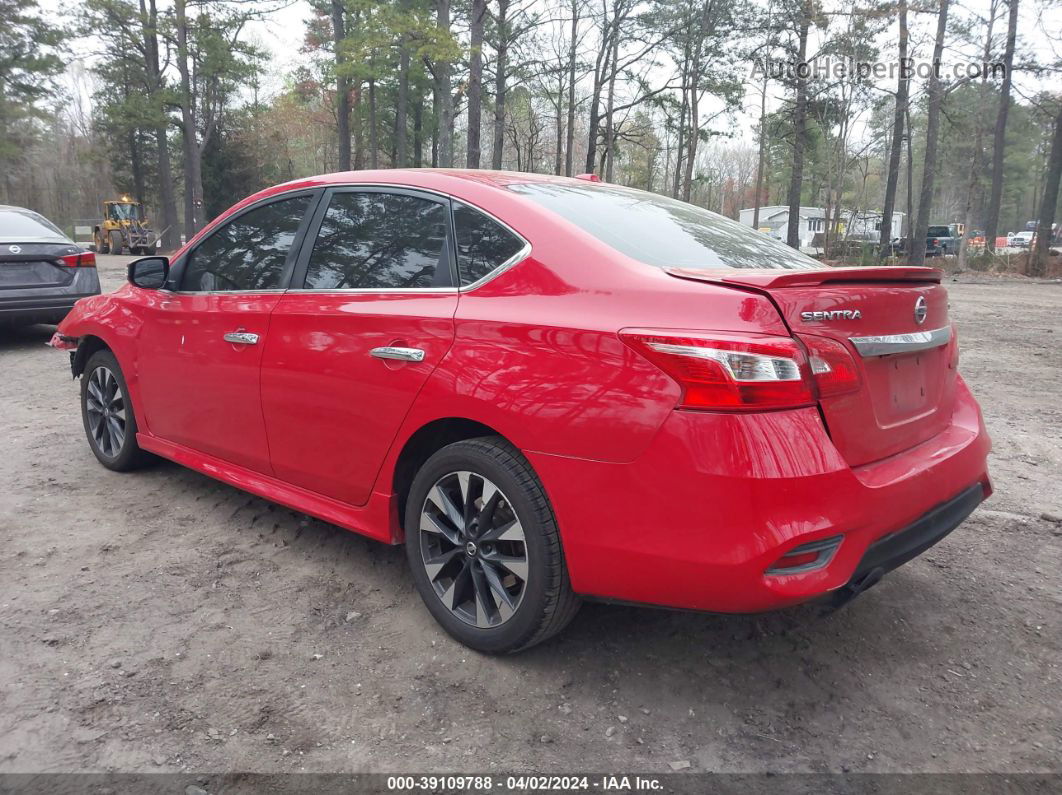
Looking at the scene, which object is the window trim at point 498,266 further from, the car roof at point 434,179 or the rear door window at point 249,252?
the rear door window at point 249,252

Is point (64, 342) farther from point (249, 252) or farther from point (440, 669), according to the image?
point (440, 669)

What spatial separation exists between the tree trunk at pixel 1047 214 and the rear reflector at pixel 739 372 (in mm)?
26585

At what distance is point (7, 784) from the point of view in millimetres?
1990

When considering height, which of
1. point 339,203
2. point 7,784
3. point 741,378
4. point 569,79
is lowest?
point 7,784

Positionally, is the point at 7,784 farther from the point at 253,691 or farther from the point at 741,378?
Result: the point at 741,378

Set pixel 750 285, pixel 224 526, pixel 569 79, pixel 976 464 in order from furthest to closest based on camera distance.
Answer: pixel 569 79 < pixel 224 526 < pixel 976 464 < pixel 750 285

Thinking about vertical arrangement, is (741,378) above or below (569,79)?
below

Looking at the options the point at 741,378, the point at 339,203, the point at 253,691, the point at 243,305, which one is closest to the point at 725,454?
the point at 741,378

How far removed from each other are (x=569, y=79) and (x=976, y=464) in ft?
128

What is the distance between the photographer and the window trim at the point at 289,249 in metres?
3.29

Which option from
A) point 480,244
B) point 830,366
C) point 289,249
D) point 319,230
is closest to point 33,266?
point 289,249

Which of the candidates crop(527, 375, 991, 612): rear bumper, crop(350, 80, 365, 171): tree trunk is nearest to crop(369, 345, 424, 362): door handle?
crop(527, 375, 991, 612): rear bumper

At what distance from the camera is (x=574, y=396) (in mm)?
2225

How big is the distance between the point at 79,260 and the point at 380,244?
7036 millimetres
